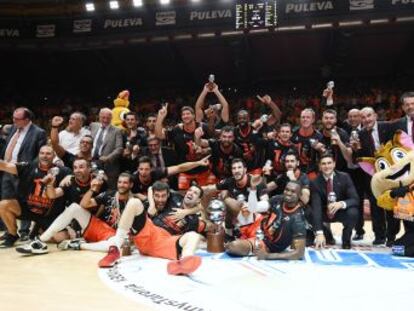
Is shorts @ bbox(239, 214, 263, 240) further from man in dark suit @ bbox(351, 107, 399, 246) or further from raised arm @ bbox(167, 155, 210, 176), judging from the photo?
man in dark suit @ bbox(351, 107, 399, 246)

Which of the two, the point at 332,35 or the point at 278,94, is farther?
the point at 278,94

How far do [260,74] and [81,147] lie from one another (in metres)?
9.54

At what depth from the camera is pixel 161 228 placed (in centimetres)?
410

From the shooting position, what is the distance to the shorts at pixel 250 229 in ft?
14.5

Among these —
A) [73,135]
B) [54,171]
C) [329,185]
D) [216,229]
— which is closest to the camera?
[216,229]

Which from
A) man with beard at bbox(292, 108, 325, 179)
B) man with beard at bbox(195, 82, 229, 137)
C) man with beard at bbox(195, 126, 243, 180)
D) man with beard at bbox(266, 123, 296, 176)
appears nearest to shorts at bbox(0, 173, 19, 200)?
man with beard at bbox(195, 126, 243, 180)

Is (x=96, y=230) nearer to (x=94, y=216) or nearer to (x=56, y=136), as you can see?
(x=94, y=216)

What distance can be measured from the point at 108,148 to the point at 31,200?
116 cm

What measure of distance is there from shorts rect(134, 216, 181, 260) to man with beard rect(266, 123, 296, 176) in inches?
66.7

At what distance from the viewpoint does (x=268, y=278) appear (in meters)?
3.26

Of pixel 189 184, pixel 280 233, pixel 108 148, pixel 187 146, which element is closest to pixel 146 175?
pixel 189 184

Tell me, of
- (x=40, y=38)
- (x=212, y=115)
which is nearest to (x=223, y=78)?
(x=40, y=38)

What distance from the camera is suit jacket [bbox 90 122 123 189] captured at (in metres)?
5.38

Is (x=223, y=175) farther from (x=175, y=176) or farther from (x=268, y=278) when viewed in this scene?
(x=268, y=278)
